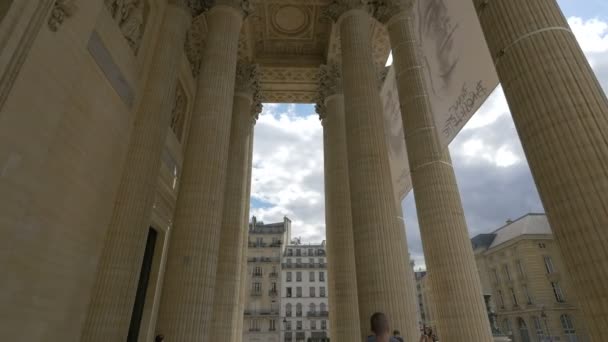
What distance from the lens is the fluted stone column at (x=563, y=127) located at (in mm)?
2961

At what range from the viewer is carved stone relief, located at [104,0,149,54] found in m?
7.90

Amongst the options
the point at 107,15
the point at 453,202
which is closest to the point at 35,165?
the point at 107,15

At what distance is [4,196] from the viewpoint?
4383 mm

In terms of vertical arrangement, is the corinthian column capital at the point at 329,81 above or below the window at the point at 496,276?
above

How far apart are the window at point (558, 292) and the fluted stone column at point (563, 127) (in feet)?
113

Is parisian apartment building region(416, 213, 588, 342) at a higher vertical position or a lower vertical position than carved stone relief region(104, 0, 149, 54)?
lower

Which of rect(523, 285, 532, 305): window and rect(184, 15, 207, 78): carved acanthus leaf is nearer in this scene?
rect(184, 15, 207, 78): carved acanthus leaf

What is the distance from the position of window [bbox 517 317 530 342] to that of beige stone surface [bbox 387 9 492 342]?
32.6m

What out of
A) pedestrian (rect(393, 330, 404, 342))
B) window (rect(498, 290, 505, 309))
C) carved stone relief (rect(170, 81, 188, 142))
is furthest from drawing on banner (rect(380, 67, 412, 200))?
window (rect(498, 290, 505, 309))

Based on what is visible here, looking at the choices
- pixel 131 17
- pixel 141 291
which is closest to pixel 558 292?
pixel 141 291

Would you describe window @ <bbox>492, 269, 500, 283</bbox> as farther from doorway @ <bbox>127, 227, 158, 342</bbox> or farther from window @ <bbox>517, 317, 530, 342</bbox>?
doorway @ <bbox>127, 227, 158, 342</bbox>

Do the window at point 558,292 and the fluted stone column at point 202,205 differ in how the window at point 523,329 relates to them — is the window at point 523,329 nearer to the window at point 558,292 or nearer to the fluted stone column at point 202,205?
the window at point 558,292

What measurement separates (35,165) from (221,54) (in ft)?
18.6

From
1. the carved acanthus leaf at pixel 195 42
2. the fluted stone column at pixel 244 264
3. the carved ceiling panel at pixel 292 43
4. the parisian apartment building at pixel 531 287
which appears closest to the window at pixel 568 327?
the parisian apartment building at pixel 531 287
